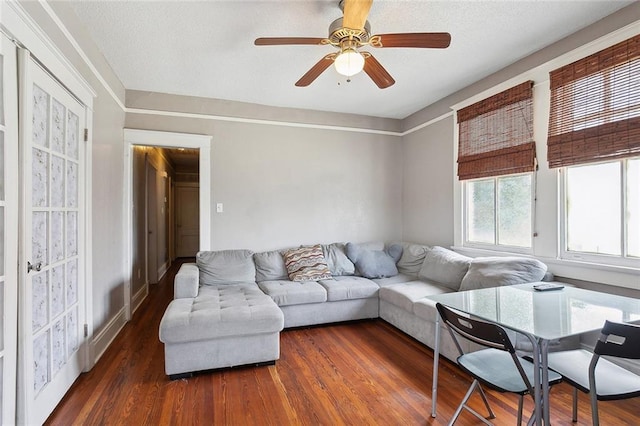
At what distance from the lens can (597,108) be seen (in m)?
2.32

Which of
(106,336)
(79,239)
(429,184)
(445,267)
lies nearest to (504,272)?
(445,267)

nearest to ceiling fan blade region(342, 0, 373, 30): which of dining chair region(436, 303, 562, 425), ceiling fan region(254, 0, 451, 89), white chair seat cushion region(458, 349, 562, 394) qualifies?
ceiling fan region(254, 0, 451, 89)

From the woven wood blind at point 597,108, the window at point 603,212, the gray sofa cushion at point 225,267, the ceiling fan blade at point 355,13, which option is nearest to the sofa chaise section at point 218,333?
the gray sofa cushion at point 225,267

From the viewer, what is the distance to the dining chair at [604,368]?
46.8 inches

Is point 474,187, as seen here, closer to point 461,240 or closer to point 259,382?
point 461,240

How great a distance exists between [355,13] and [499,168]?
2.24m

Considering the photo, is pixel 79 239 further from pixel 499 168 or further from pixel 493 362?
pixel 499 168

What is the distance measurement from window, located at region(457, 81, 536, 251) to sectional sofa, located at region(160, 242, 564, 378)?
431 mm

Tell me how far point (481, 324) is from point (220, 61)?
2980 mm

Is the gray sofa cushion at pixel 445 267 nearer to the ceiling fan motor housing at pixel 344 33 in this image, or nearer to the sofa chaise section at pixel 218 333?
the sofa chaise section at pixel 218 333

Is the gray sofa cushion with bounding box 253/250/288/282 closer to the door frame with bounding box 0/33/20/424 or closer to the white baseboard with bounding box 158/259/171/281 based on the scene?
the door frame with bounding box 0/33/20/424

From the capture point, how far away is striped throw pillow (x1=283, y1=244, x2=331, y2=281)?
12.0 ft

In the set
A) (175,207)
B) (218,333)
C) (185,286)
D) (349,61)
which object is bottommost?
(218,333)

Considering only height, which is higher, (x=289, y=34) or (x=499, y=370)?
(x=289, y=34)
